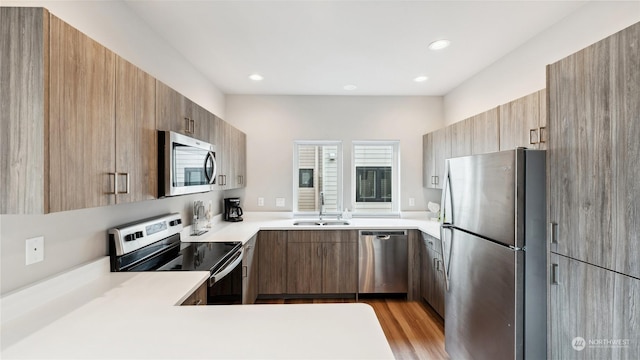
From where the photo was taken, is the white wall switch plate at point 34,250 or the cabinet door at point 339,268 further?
the cabinet door at point 339,268

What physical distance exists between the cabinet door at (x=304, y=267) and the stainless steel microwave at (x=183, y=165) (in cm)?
137

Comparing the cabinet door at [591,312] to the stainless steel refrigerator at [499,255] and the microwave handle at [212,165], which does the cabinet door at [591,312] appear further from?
the microwave handle at [212,165]

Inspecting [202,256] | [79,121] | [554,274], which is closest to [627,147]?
[554,274]

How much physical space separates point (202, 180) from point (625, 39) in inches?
96.8

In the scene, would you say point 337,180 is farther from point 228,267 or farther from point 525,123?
point 525,123

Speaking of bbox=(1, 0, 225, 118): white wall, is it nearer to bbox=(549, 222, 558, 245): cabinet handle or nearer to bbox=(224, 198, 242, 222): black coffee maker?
bbox=(224, 198, 242, 222): black coffee maker

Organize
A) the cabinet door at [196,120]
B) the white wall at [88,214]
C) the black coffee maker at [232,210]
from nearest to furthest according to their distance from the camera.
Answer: the white wall at [88,214] < the cabinet door at [196,120] < the black coffee maker at [232,210]

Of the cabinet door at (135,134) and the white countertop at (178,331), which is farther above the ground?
the cabinet door at (135,134)

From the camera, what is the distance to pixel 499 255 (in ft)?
5.48

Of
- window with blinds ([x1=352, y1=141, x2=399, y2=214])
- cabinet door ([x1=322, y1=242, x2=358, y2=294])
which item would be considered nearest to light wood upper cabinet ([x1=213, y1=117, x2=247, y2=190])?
cabinet door ([x1=322, y1=242, x2=358, y2=294])

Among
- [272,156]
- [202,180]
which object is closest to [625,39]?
[202,180]

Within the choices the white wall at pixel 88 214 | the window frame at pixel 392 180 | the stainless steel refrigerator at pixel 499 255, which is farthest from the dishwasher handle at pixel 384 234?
the white wall at pixel 88 214

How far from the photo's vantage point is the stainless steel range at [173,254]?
175 centimetres

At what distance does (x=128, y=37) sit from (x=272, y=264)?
251cm
